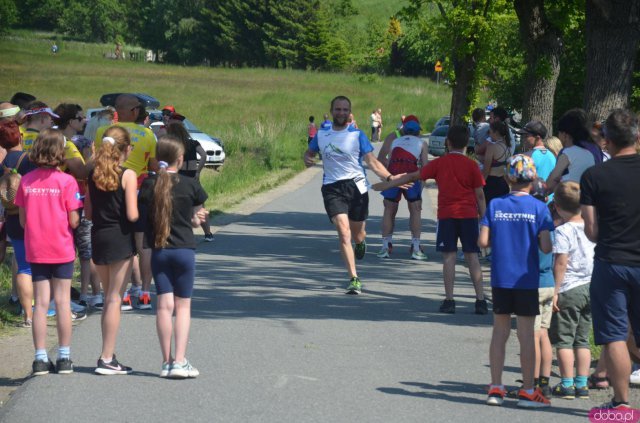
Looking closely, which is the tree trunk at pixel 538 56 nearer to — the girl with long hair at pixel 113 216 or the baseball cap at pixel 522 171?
the baseball cap at pixel 522 171

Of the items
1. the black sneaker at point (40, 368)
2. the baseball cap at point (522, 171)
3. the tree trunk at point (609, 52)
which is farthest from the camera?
the tree trunk at point (609, 52)

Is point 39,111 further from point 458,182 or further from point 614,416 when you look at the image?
point 614,416

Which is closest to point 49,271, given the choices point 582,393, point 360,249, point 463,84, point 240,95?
point 582,393

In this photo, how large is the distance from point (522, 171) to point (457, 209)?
11.3 ft

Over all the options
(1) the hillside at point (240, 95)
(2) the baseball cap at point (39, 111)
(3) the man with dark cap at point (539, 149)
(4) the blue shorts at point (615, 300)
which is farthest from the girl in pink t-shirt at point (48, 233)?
(1) the hillside at point (240, 95)

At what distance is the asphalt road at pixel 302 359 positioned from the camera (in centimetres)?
682

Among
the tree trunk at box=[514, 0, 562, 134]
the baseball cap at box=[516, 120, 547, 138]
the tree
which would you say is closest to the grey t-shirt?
the baseball cap at box=[516, 120, 547, 138]

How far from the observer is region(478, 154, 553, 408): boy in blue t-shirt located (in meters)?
7.01

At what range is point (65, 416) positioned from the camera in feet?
21.6

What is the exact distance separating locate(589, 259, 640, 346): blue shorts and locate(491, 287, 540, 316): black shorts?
50 centimetres

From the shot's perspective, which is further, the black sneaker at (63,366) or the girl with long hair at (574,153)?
the girl with long hair at (574,153)

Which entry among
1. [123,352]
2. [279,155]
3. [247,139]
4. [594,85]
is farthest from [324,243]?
[247,139]

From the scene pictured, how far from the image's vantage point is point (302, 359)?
328 inches

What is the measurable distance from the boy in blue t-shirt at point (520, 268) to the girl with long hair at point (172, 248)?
208 centimetres
